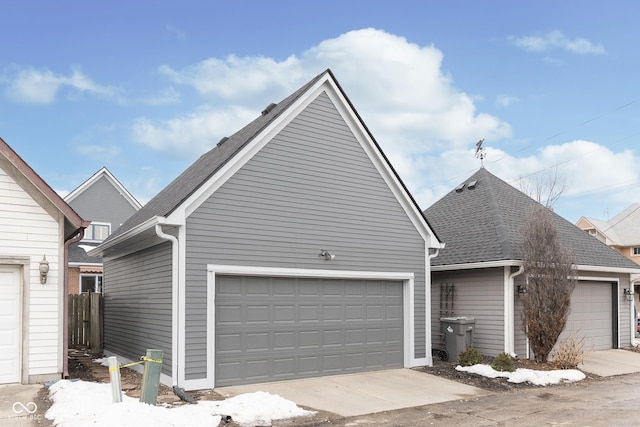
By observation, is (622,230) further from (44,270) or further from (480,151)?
(44,270)

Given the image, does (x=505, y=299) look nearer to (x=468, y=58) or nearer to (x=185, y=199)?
(x=468, y=58)

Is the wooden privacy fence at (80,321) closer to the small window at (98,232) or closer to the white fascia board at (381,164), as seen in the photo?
the white fascia board at (381,164)

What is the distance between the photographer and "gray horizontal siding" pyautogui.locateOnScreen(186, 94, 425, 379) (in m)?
11.3

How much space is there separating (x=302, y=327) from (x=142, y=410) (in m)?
4.91

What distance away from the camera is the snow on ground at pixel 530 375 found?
12.6 metres

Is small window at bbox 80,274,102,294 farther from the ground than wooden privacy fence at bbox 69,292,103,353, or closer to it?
farther from the ground

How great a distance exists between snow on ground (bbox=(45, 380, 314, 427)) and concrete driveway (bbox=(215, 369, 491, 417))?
0.94m

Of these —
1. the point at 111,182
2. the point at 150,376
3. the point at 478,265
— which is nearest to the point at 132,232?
the point at 150,376

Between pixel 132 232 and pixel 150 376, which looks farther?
pixel 132 232

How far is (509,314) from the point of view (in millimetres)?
14969

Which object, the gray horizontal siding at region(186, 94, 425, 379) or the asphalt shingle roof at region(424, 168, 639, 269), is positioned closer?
the gray horizontal siding at region(186, 94, 425, 379)

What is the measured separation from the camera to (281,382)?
11.8 metres

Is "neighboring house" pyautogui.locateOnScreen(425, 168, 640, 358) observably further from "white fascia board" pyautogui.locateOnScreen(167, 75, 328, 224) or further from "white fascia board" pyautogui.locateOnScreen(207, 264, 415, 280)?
"white fascia board" pyautogui.locateOnScreen(167, 75, 328, 224)

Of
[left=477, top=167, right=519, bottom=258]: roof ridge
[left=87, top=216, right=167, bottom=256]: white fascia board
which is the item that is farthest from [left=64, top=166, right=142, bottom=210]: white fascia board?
[left=477, top=167, right=519, bottom=258]: roof ridge
